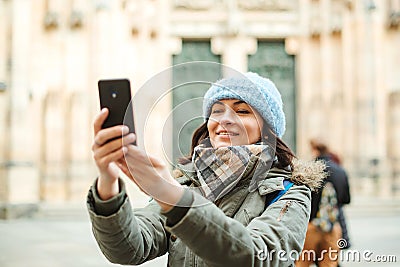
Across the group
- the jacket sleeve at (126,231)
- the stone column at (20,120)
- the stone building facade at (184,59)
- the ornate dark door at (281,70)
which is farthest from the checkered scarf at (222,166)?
the ornate dark door at (281,70)

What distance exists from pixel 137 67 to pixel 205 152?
1147cm

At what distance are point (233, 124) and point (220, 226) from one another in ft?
1.28

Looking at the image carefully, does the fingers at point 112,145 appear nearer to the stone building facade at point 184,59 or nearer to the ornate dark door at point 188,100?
the ornate dark door at point 188,100

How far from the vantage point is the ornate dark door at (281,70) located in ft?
43.7

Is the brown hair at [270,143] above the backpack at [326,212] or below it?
above

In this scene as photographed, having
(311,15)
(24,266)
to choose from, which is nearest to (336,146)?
(311,15)

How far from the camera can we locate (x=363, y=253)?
6.49 meters

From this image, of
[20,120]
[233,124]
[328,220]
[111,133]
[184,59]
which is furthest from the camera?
[184,59]

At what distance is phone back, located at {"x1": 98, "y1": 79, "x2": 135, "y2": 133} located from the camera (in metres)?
1.12

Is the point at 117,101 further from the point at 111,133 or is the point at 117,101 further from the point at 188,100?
the point at 188,100

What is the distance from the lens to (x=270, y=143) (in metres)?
1.51

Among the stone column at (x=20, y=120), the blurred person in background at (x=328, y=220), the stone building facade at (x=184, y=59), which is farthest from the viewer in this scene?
the stone building facade at (x=184, y=59)

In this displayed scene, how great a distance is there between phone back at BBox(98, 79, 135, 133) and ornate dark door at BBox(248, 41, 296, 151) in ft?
40.4

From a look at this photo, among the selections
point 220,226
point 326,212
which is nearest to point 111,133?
point 220,226
